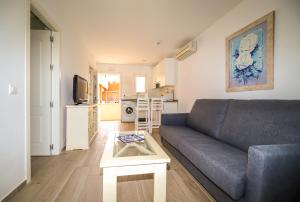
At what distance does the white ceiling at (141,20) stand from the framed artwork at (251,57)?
1.99 ft

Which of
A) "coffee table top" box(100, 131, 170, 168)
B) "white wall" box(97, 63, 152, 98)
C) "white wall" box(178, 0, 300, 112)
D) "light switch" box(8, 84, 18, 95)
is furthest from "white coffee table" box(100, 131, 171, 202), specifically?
"white wall" box(97, 63, 152, 98)

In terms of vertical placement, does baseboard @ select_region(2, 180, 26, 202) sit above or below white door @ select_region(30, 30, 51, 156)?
below

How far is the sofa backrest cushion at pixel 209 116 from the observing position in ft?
7.46

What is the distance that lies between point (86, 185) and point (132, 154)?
29.7 inches

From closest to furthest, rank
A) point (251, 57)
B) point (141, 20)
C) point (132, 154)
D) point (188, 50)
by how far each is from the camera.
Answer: point (132, 154) < point (251, 57) < point (141, 20) < point (188, 50)

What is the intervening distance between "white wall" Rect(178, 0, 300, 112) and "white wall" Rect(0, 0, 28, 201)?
290 cm

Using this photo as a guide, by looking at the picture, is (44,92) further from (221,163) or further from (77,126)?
(221,163)

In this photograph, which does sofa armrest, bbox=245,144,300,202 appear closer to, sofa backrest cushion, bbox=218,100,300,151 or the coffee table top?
sofa backrest cushion, bbox=218,100,300,151

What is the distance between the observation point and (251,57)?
224cm

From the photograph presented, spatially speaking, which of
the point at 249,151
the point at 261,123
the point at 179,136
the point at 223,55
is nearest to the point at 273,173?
the point at 249,151

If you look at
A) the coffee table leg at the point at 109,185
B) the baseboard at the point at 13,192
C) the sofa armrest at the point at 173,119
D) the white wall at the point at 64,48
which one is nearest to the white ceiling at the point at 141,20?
the white wall at the point at 64,48

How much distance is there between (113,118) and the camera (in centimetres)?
772

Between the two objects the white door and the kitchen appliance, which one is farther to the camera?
the kitchen appliance

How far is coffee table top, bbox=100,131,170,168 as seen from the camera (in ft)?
4.04
